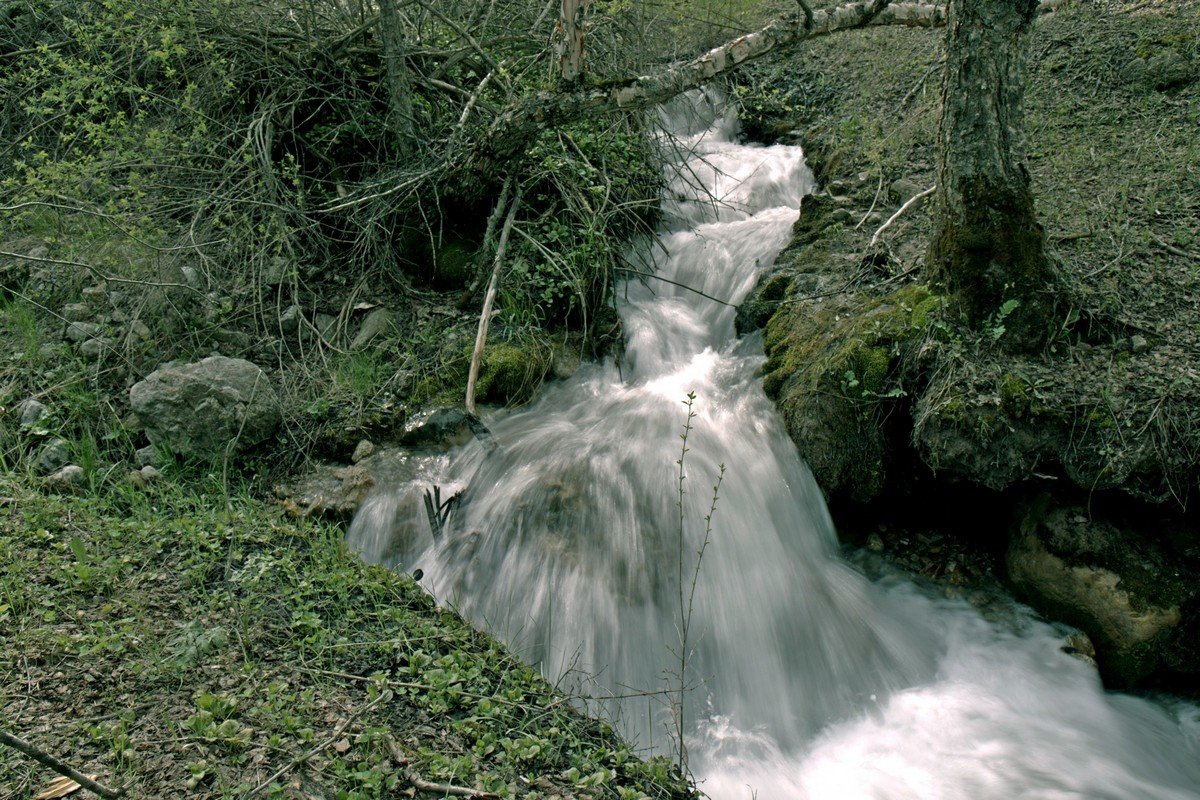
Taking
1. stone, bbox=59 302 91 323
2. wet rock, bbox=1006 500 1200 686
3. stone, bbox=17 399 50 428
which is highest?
stone, bbox=59 302 91 323

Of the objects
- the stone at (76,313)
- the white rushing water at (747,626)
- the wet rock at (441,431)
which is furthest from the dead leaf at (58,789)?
the stone at (76,313)

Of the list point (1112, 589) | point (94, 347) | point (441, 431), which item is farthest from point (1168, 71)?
point (94, 347)

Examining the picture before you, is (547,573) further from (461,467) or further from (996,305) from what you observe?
(996,305)

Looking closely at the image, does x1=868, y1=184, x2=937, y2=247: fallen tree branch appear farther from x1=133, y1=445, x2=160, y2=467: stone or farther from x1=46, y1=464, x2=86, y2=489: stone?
x1=46, y1=464, x2=86, y2=489: stone

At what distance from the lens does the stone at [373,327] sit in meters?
5.64

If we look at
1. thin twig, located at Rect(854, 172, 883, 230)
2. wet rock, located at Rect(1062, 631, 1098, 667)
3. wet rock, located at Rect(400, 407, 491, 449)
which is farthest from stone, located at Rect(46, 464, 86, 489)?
wet rock, located at Rect(1062, 631, 1098, 667)

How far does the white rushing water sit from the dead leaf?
6.02 ft

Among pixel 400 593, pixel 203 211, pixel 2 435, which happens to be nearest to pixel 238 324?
pixel 203 211

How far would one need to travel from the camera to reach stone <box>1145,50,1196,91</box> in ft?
19.3

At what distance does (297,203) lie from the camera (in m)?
6.04

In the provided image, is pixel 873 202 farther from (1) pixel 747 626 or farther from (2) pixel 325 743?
(2) pixel 325 743

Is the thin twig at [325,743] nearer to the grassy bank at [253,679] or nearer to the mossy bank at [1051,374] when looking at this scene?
the grassy bank at [253,679]

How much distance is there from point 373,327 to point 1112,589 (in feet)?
15.2

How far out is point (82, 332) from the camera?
17.4 ft
